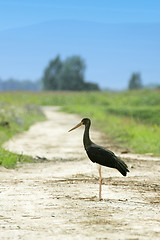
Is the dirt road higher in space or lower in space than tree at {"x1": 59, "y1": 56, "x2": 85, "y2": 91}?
lower

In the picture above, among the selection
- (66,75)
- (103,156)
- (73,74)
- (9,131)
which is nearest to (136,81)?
(73,74)

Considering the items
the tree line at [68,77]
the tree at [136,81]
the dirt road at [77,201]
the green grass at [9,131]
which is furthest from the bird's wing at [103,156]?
the tree at [136,81]

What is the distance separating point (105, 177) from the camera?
30.9ft

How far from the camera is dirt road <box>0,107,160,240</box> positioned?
5320 millimetres

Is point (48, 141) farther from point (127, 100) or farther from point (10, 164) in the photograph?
point (127, 100)

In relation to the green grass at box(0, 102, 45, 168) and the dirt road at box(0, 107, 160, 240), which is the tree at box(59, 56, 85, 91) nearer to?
the green grass at box(0, 102, 45, 168)

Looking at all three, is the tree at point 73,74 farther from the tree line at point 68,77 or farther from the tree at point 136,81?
the tree at point 136,81

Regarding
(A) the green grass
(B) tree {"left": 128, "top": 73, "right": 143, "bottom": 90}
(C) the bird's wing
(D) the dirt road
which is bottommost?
(A) the green grass

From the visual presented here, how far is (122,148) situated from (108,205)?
817 centimetres

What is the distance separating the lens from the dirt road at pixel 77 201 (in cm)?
532

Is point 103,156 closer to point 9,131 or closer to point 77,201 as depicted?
point 77,201

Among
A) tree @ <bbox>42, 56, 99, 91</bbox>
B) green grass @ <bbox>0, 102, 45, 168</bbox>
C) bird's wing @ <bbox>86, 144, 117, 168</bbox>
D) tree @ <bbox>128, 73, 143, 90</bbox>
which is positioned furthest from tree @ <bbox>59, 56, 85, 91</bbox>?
bird's wing @ <bbox>86, 144, 117, 168</bbox>

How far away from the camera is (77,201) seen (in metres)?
6.94

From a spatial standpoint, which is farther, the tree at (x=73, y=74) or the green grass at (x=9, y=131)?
the tree at (x=73, y=74)
